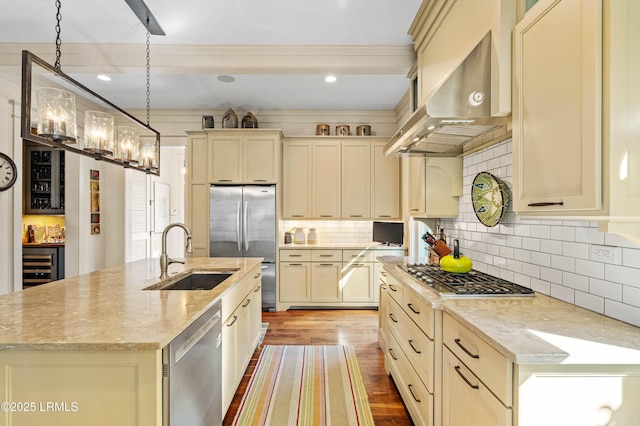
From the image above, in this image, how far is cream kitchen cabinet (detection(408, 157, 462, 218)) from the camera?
111 inches

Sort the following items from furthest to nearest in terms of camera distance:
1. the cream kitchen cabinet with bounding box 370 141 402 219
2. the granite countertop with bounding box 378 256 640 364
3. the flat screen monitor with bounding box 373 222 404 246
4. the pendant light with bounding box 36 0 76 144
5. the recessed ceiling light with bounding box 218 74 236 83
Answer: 1. the cream kitchen cabinet with bounding box 370 141 402 219
2. the flat screen monitor with bounding box 373 222 404 246
3. the recessed ceiling light with bounding box 218 74 236 83
4. the pendant light with bounding box 36 0 76 144
5. the granite countertop with bounding box 378 256 640 364

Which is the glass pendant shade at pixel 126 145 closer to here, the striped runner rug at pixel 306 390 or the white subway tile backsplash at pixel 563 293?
the striped runner rug at pixel 306 390

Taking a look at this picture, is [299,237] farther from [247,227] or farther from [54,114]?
[54,114]

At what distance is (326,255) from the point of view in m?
4.63

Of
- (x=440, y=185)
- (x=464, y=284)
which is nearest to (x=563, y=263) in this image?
(x=464, y=284)

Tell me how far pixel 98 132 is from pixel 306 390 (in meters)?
2.43

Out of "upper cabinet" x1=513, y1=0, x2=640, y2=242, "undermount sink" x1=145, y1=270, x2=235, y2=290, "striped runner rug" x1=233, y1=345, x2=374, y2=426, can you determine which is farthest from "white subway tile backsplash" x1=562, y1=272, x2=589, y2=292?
"undermount sink" x1=145, y1=270, x2=235, y2=290

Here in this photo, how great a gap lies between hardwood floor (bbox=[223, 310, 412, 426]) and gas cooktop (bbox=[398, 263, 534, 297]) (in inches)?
37.6

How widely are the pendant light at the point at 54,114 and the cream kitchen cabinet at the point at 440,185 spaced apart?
8.51 ft

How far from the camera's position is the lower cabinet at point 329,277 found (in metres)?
4.62

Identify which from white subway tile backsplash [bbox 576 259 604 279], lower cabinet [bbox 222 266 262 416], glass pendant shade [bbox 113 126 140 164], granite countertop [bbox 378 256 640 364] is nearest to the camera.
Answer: granite countertop [bbox 378 256 640 364]

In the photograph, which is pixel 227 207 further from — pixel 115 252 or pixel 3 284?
pixel 3 284

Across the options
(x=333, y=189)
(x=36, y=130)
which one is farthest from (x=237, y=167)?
(x=36, y=130)

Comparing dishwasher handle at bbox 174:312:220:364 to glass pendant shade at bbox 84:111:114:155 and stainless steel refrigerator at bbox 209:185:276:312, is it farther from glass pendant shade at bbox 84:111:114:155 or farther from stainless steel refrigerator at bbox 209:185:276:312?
stainless steel refrigerator at bbox 209:185:276:312
